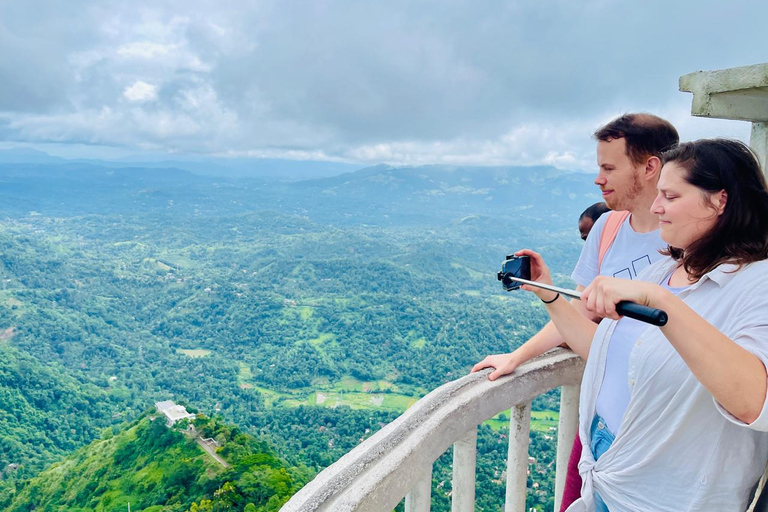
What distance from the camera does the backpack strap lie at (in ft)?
5.61

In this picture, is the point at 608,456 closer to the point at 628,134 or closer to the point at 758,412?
the point at 758,412

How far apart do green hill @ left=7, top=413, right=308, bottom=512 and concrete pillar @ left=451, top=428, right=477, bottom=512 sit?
1615 centimetres

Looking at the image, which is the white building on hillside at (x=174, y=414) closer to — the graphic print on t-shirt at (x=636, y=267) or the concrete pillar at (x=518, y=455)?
the concrete pillar at (x=518, y=455)

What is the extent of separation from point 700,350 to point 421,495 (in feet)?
2.28

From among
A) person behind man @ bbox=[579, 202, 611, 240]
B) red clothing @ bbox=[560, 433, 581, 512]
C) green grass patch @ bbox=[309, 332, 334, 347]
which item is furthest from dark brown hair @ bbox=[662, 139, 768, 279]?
green grass patch @ bbox=[309, 332, 334, 347]

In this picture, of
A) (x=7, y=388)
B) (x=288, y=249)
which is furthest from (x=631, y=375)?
(x=288, y=249)

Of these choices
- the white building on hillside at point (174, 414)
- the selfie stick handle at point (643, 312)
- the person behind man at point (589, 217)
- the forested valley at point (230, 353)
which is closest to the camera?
the selfie stick handle at point (643, 312)

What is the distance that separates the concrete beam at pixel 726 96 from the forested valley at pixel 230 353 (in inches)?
80.7

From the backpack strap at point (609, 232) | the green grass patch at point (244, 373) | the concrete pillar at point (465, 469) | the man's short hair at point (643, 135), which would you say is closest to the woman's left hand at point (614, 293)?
the concrete pillar at point (465, 469)

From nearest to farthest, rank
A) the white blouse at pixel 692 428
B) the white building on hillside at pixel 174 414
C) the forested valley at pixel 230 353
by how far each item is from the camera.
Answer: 1. the white blouse at pixel 692 428
2. the forested valley at pixel 230 353
3. the white building on hillside at pixel 174 414

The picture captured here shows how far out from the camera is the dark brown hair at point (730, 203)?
100 cm

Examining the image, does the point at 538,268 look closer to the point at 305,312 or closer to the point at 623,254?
the point at 623,254

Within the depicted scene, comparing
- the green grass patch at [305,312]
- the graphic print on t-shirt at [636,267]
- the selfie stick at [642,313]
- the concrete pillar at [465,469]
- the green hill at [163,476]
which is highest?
the selfie stick at [642,313]

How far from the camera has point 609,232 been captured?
1.74 meters
